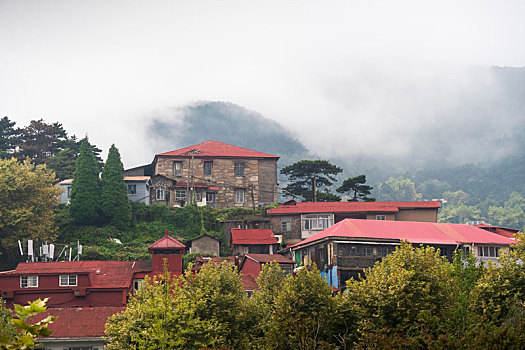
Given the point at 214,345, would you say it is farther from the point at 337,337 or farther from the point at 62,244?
the point at 62,244

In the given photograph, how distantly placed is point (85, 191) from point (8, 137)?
90.5 feet

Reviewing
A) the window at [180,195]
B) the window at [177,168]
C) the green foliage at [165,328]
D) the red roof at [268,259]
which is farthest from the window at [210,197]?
the green foliage at [165,328]

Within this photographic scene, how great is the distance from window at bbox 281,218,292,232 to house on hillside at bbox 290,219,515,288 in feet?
20.6

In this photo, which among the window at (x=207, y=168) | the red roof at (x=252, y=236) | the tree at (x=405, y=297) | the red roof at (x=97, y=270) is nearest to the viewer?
the tree at (x=405, y=297)

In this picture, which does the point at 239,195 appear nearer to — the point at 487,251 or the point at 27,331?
the point at 487,251

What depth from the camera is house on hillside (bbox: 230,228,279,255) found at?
2557 inches

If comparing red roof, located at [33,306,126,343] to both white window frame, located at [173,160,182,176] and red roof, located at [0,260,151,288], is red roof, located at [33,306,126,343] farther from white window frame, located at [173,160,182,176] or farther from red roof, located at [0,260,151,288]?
white window frame, located at [173,160,182,176]

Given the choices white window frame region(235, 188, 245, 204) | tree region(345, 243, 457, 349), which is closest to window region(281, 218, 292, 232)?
white window frame region(235, 188, 245, 204)

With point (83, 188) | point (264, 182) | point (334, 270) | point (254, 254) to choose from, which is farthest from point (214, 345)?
point (264, 182)

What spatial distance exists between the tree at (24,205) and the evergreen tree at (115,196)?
4877 millimetres

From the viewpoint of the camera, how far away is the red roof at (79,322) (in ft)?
135

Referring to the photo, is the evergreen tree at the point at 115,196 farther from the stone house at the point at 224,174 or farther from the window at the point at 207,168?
the window at the point at 207,168

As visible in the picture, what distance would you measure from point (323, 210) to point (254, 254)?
10.7 metres

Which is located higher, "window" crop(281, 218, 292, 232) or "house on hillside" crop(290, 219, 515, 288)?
"window" crop(281, 218, 292, 232)
